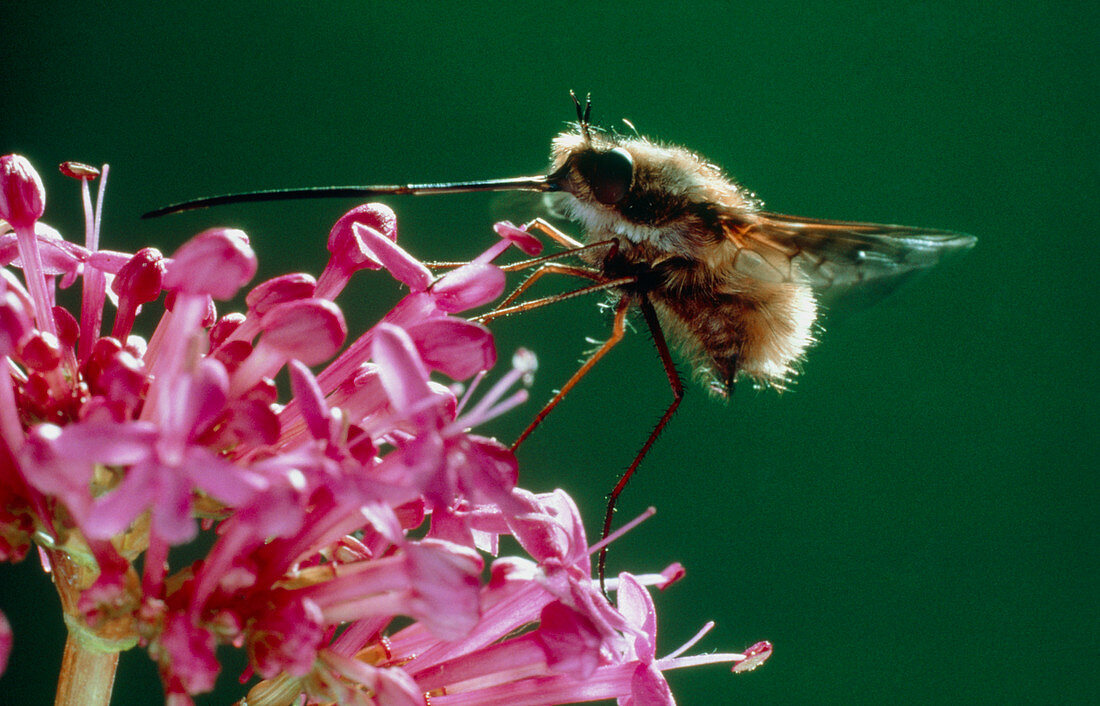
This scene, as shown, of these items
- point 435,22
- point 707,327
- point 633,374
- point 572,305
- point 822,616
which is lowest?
point 822,616

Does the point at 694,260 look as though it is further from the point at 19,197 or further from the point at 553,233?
the point at 19,197

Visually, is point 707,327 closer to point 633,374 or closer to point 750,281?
point 750,281

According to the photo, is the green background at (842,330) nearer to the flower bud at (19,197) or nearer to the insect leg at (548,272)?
the insect leg at (548,272)

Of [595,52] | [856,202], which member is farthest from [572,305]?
[856,202]

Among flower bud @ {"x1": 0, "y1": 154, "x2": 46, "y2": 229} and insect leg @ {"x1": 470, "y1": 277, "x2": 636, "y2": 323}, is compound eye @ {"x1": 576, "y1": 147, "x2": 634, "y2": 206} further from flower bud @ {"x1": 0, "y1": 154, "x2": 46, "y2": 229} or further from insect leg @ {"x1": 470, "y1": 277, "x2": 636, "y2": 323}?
flower bud @ {"x1": 0, "y1": 154, "x2": 46, "y2": 229}

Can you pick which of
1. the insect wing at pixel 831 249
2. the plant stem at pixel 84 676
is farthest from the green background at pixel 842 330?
the plant stem at pixel 84 676
